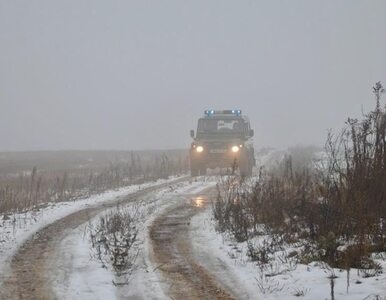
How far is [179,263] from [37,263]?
6.65 feet

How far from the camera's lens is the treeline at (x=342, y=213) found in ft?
23.1

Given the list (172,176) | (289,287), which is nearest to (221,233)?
(289,287)

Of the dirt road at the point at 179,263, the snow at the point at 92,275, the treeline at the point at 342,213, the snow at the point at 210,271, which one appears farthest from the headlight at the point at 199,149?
the snow at the point at 92,275

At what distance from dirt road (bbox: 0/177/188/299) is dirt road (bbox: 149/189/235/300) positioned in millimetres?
1470

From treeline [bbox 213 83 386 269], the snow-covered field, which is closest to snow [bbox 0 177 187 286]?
the snow-covered field

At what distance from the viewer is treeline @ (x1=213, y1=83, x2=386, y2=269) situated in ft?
23.1

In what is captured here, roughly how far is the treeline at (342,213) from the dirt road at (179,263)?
0.93 metres

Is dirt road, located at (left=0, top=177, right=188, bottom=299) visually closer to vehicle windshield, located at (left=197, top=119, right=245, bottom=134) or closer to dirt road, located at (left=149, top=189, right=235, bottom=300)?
dirt road, located at (left=149, top=189, right=235, bottom=300)

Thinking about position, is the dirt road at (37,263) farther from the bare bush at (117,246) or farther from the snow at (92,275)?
the bare bush at (117,246)

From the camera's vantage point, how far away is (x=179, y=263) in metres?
7.50

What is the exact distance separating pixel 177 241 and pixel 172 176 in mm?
16525

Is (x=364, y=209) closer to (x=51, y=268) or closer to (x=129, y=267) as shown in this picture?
(x=129, y=267)

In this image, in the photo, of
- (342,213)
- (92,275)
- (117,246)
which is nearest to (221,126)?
(342,213)

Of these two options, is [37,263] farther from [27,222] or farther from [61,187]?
[61,187]
